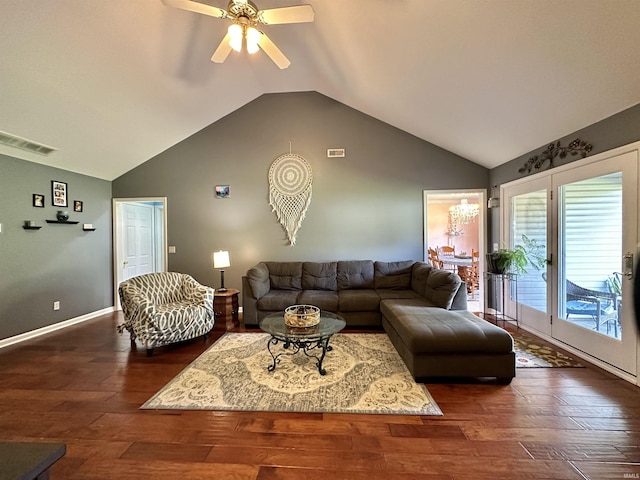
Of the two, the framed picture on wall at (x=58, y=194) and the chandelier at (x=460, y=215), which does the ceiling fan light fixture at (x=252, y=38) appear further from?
the chandelier at (x=460, y=215)

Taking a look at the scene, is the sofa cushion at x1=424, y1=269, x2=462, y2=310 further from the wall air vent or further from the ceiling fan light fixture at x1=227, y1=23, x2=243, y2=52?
the ceiling fan light fixture at x1=227, y1=23, x2=243, y2=52

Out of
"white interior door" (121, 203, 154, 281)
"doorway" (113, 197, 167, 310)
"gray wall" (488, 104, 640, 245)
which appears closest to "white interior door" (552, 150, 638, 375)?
"gray wall" (488, 104, 640, 245)

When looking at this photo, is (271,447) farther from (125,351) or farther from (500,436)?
(125,351)

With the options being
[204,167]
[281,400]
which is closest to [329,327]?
[281,400]

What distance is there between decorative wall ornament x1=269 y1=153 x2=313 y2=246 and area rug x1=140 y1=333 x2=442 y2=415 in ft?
7.34

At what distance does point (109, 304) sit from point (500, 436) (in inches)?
225

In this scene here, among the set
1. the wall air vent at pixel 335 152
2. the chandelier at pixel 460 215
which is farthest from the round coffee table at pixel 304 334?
the chandelier at pixel 460 215

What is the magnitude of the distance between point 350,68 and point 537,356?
12.9ft

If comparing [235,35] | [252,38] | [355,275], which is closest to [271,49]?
[252,38]

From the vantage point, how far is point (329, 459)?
159 cm

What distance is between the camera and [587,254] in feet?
9.32

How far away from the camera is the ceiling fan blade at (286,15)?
6.89ft

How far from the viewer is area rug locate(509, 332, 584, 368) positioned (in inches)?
106

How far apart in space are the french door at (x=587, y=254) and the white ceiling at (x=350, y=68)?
52 cm
